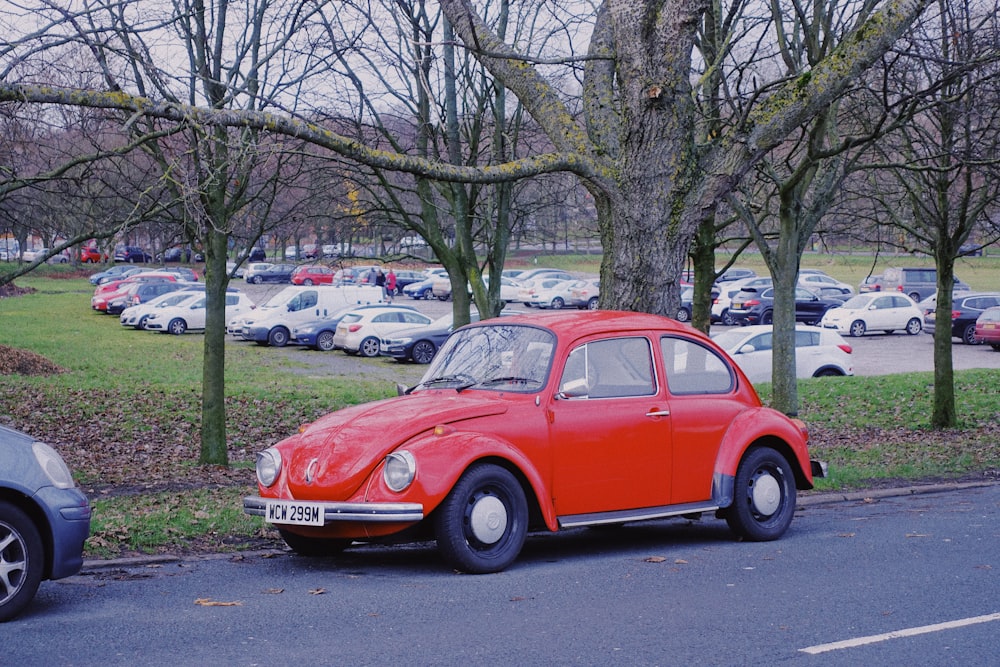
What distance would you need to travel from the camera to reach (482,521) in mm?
7336

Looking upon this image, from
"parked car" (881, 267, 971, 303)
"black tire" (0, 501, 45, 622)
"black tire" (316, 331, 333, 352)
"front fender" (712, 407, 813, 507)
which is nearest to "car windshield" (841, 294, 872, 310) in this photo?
"parked car" (881, 267, 971, 303)

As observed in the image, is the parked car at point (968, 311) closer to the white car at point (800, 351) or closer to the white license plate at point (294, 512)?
the white car at point (800, 351)

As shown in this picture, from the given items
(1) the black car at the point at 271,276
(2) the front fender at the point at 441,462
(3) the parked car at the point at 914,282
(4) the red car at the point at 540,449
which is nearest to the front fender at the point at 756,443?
(4) the red car at the point at 540,449

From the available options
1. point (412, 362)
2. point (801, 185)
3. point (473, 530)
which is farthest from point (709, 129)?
point (412, 362)

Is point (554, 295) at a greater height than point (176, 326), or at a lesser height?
greater

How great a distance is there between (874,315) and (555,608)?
126ft

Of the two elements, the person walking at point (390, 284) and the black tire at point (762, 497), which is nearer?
the black tire at point (762, 497)

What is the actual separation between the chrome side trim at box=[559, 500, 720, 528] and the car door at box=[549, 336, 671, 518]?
0.04m

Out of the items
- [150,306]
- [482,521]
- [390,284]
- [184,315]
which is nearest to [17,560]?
[482,521]

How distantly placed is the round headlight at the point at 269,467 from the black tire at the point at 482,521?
123 cm

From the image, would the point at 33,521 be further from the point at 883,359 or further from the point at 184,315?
the point at 184,315

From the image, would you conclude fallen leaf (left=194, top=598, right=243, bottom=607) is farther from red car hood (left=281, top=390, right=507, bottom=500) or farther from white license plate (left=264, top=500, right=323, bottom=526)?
red car hood (left=281, top=390, right=507, bottom=500)

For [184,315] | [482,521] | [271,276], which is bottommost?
[482,521]

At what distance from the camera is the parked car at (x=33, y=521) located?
19.6 feet
